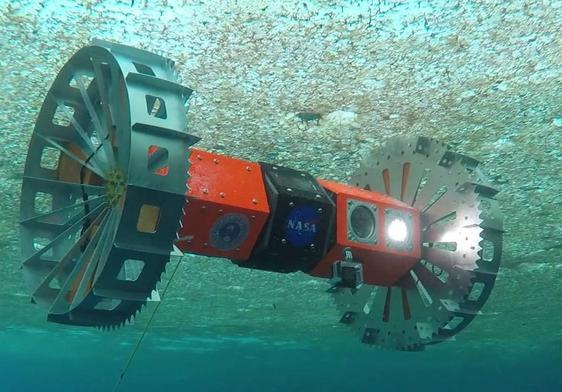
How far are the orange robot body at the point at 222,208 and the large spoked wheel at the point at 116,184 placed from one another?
1.75 ft

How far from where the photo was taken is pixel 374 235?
5.68 m

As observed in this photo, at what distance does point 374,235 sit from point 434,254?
0.84 metres

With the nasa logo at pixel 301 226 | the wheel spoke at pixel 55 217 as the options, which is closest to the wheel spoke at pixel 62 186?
the wheel spoke at pixel 55 217

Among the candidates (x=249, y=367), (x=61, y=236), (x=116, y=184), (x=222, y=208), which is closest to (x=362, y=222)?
(x=222, y=208)

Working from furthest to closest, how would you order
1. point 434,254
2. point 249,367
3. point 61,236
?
point 249,367
point 434,254
point 61,236

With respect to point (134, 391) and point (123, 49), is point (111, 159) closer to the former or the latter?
point (123, 49)

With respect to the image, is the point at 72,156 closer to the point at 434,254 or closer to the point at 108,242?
the point at 108,242

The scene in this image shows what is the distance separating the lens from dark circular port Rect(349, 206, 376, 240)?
5602 millimetres

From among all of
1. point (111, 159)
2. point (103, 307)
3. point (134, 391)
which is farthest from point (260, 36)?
point (134, 391)

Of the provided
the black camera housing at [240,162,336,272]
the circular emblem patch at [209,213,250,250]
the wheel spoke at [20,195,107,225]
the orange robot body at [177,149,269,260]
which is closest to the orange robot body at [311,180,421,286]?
the black camera housing at [240,162,336,272]

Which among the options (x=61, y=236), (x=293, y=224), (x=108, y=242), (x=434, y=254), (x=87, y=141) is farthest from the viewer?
(x=434, y=254)

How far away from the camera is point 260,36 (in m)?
6.76

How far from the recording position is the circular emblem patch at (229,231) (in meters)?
4.74

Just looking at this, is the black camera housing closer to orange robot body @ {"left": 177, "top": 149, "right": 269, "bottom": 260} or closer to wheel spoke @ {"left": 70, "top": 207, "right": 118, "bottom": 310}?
orange robot body @ {"left": 177, "top": 149, "right": 269, "bottom": 260}
